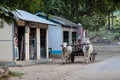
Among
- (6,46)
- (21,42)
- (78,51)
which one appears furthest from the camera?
(21,42)

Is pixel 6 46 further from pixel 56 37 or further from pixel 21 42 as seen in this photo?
pixel 56 37

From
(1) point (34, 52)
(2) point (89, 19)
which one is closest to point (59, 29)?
(1) point (34, 52)

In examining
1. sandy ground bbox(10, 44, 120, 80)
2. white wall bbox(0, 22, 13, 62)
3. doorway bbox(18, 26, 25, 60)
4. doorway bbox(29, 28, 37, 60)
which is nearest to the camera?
sandy ground bbox(10, 44, 120, 80)

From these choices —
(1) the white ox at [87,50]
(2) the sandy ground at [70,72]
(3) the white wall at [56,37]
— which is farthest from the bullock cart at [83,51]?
(3) the white wall at [56,37]

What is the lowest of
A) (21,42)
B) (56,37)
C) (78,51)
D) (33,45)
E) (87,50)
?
(78,51)

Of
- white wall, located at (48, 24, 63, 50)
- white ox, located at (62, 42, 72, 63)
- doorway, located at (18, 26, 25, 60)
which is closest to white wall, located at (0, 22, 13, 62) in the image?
doorway, located at (18, 26, 25, 60)

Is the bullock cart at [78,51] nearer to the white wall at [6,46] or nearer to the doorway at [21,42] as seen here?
the doorway at [21,42]

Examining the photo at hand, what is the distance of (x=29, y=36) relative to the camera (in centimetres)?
2959

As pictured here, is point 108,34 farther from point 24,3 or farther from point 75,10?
point 24,3

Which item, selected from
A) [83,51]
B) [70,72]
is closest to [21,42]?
[83,51]

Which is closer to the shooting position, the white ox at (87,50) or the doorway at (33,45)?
the white ox at (87,50)

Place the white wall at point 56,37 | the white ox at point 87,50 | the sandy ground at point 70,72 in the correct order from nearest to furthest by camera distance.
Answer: the sandy ground at point 70,72
the white ox at point 87,50
the white wall at point 56,37

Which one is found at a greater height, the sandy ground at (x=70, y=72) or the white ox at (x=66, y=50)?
the white ox at (x=66, y=50)

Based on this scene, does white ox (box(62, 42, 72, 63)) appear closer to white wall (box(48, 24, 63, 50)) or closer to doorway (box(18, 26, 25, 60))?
doorway (box(18, 26, 25, 60))
